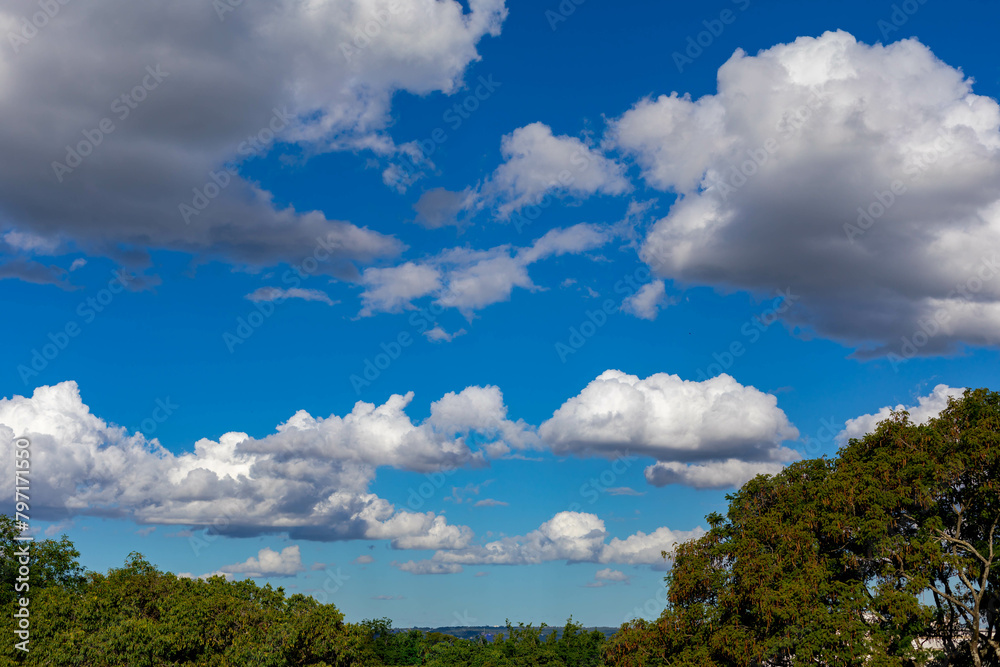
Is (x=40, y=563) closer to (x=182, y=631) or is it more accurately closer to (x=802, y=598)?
(x=182, y=631)

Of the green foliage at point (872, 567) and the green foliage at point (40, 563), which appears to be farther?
the green foliage at point (40, 563)

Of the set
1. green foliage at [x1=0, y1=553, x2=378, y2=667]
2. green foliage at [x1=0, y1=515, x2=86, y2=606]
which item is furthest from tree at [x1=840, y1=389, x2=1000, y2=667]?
green foliage at [x1=0, y1=515, x2=86, y2=606]

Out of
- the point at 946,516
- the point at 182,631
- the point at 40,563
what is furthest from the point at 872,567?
the point at 40,563

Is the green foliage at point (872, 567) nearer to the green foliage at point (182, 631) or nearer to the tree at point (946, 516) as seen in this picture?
the tree at point (946, 516)

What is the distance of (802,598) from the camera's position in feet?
106

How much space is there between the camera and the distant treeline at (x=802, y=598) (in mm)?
31578

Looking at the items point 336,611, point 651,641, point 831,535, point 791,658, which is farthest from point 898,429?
point 336,611

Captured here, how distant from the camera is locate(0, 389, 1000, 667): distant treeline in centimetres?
3158

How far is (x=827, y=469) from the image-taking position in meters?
38.1

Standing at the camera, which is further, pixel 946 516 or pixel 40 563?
pixel 40 563

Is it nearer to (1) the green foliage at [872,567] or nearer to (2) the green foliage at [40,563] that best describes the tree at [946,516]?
(1) the green foliage at [872,567]

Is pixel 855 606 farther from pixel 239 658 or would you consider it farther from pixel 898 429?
pixel 239 658

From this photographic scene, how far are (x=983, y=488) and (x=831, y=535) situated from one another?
6606 mm

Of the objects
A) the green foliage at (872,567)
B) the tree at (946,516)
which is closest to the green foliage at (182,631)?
the green foliage at (872,567)
